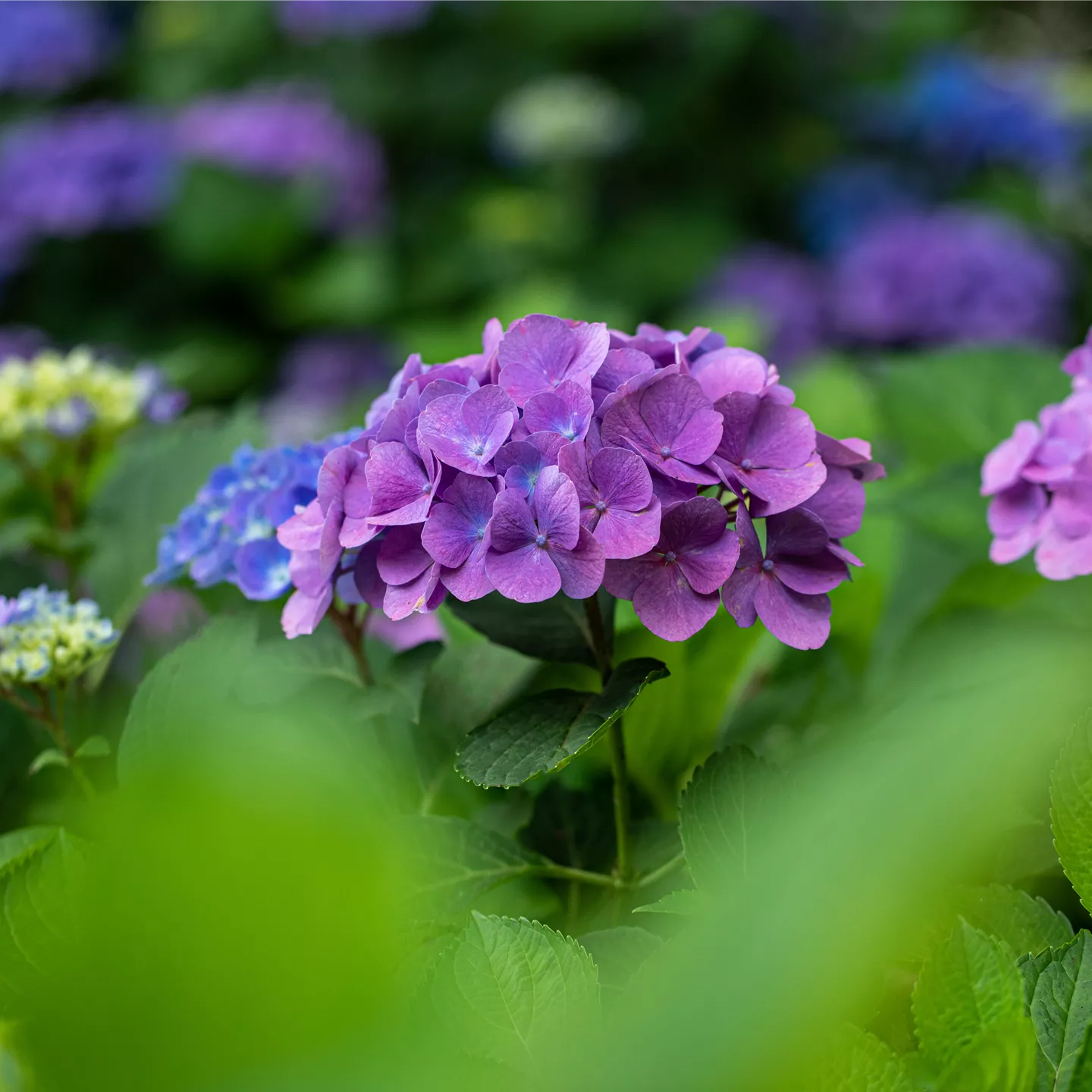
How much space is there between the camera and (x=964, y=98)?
2566mm

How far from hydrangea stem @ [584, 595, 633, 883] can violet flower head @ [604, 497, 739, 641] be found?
0.17 feet

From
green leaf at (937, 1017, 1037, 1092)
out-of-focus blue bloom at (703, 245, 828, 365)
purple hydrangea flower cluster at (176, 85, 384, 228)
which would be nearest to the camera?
green leaf at (937, 1017, 1037, 1092)

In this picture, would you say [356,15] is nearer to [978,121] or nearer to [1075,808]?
[978,121]

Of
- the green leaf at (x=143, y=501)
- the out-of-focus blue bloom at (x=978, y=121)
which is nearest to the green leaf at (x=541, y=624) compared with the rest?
the green leaf at (x=143, y=501)

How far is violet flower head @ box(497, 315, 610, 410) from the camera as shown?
0.47 m

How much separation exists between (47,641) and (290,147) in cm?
183

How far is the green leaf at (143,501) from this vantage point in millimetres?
807

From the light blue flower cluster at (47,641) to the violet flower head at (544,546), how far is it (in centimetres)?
26

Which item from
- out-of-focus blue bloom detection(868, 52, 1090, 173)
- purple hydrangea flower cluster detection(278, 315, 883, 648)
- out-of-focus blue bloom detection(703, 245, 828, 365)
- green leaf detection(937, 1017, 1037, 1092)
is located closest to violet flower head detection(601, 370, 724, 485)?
purple hydrangea flower cluster detection(278, 315, 883, 648)

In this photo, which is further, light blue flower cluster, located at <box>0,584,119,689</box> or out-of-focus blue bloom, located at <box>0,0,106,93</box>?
out-of-focus blue bloom, located at <box>0,0,106,93</box>

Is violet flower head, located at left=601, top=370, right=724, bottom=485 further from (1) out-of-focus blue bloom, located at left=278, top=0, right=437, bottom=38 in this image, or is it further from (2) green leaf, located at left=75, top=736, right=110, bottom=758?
(1) out-of-focus blue bloom, located at left=278, top=0, right=437, bottom=38

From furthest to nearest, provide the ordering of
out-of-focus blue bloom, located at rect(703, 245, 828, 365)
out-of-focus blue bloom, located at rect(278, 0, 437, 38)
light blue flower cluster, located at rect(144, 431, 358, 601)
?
out-of-focus blue bloom, located at rect(278, 0, 437, 38)
out-of-focus blue bloom, located at rect(703, 245, 828, 365)
light blue flower cluster, located at rect(144, 431, 358, 601)

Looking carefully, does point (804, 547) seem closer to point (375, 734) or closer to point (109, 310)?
point (375, 734)

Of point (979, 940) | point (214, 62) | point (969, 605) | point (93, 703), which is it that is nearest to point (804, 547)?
point (979, 940)
